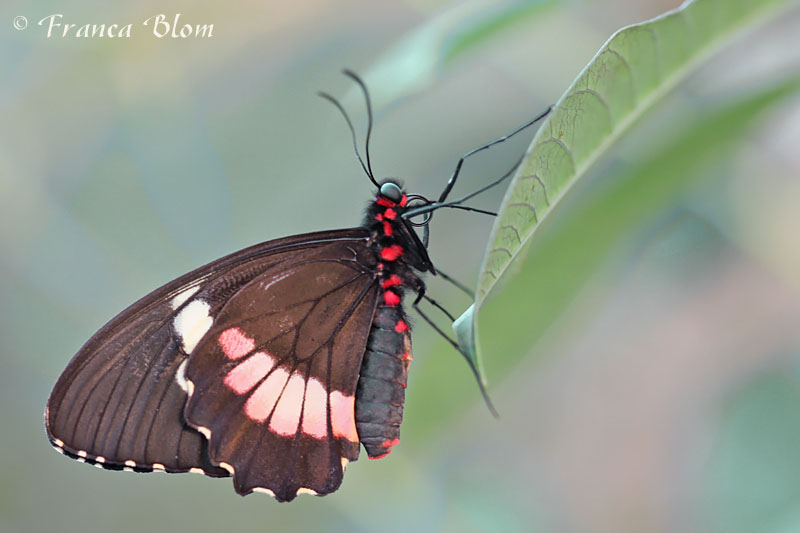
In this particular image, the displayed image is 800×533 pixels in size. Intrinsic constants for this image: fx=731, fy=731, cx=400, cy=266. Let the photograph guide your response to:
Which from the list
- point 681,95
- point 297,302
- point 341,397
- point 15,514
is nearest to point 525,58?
point 681,95

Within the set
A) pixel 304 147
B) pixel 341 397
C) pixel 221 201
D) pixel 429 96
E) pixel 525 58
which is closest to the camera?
pixel 341 397

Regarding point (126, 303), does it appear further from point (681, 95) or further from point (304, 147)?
point (681, 95)

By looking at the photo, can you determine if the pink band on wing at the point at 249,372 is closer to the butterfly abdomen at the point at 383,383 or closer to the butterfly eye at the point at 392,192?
the butterfly abdomen at the point at 383,383

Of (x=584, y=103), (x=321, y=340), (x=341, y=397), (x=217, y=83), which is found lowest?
(x=341, y=397)

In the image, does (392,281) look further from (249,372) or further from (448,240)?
(448,240)

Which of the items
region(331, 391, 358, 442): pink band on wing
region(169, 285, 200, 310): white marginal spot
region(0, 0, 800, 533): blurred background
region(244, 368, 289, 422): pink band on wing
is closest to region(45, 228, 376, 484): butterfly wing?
region(169, 285, 200, 310): white marginal spot

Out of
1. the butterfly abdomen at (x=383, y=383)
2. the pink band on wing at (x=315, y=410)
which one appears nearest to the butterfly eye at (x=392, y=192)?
the butterfly abdomen at (x=383, y=383)
